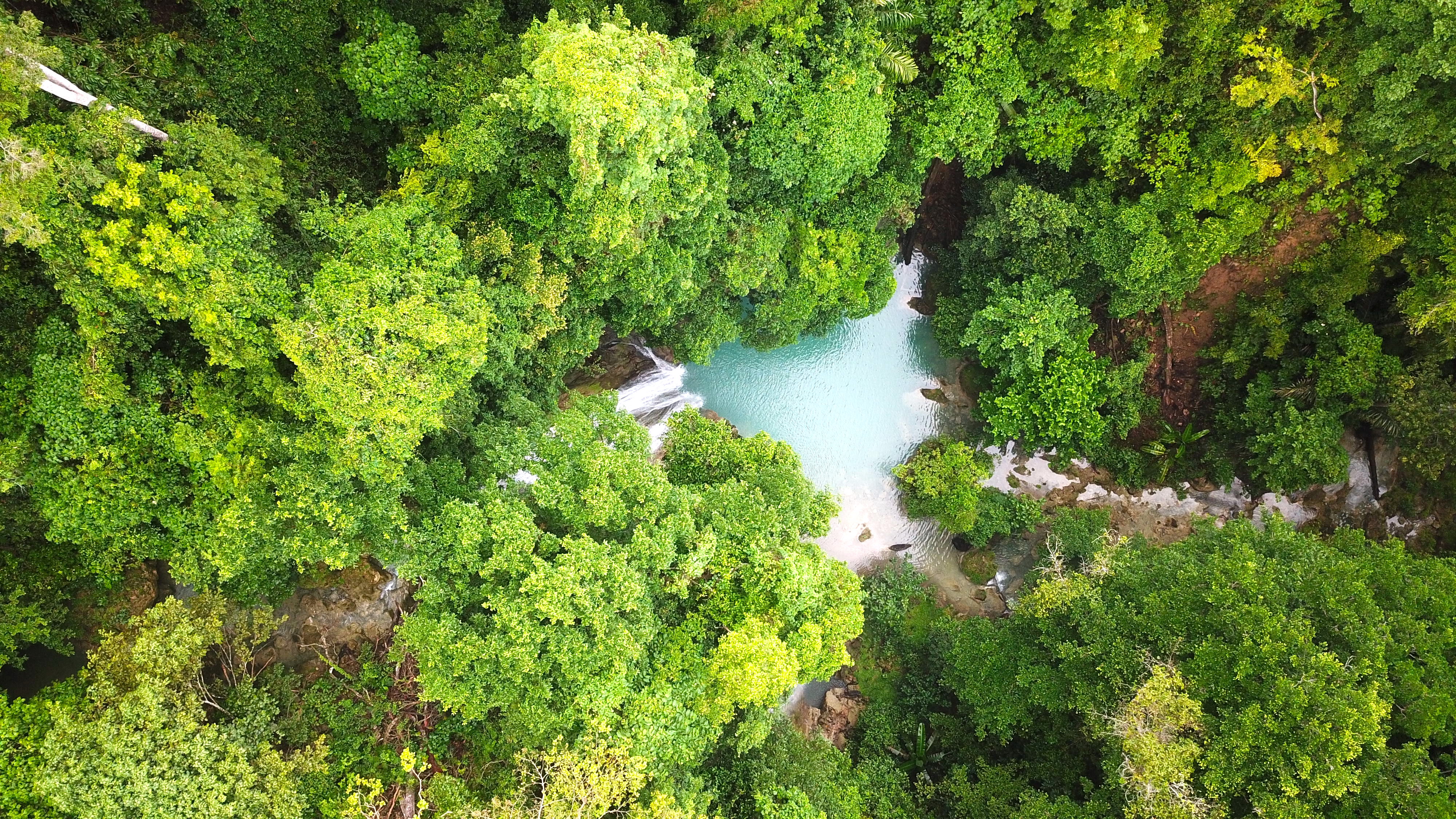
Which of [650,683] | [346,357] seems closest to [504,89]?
[346,357]

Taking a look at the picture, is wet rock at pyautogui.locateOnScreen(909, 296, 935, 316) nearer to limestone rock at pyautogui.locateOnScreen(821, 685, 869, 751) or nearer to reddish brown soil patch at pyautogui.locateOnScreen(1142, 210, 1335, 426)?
reddish brown soil patch at pyautogui.locateOnScreen(1142, 210, 1335, 426)

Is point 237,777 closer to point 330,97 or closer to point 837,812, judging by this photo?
point 837,812

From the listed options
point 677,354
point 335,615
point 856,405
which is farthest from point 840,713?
point 335,615

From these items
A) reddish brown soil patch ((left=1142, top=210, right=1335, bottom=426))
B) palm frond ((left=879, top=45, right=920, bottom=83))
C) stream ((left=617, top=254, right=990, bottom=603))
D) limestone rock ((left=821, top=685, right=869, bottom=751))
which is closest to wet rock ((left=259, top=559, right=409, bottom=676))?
stream ((left=617, top=254, right=990, bottom=603))

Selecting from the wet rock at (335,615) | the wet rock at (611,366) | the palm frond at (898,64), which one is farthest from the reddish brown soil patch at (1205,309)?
the wet rock at (335,615)

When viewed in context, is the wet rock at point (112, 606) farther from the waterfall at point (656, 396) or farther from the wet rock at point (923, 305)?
the wet rock at point (923, 305)

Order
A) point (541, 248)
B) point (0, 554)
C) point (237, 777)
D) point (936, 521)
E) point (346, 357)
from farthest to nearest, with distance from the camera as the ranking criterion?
point (936, 521)
point (541, 248)
point (0, 554)
point (237, 777)
point (346, 357)

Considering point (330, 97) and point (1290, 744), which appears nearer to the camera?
point (1290, 744)
